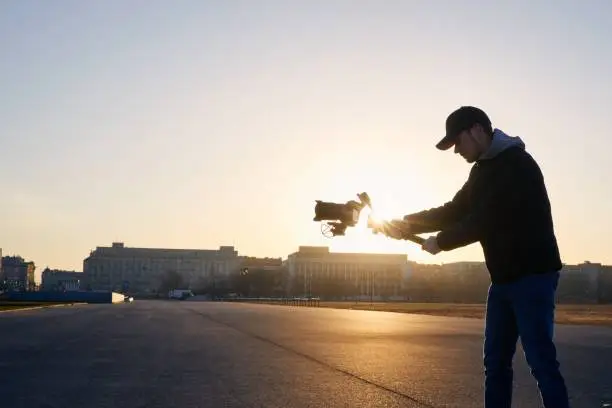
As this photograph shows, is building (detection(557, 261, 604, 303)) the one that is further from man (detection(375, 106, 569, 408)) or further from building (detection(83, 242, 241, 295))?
man (detection(375, 106, 569, 408))

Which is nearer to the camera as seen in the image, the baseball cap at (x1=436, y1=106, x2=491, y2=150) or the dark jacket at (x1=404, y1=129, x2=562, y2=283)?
the dark jacket at (x1=404, y1=129, x2=562, y2=283)

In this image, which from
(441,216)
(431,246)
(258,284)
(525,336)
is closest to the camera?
(525,336)

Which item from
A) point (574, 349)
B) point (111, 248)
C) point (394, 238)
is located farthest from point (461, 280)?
point (394, 238)

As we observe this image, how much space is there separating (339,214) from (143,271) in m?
195

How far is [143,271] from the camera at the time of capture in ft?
639

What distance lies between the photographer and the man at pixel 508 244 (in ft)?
14.0

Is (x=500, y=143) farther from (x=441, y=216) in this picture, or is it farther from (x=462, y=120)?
(x=441, y=216)

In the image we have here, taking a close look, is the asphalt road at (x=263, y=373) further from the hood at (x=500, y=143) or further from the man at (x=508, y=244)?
the hood at (x=500, y=143)

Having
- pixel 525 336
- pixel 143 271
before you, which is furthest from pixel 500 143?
pixel 143 271

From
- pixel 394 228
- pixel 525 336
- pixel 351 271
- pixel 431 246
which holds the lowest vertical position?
pixel 525 336

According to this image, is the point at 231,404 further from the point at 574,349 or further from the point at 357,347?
the point at 574,349

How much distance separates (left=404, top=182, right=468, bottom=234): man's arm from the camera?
4.91 metres

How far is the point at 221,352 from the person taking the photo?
1418 cm

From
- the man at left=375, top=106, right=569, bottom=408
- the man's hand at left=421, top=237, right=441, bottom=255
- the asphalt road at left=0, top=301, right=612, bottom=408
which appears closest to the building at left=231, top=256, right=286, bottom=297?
the asphalt road at left=0, top=301, right=612, bottom=408
